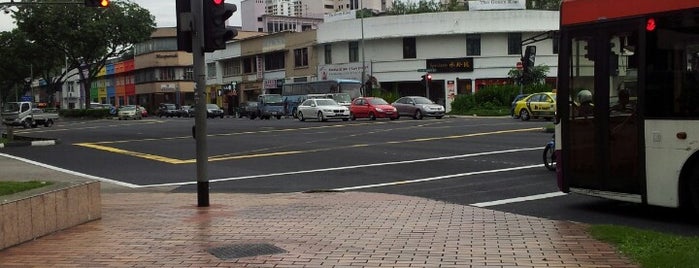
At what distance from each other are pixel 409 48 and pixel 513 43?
8502 mm

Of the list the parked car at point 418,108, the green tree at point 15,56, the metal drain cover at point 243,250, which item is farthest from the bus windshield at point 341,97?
the metal drain cover at point 243,250

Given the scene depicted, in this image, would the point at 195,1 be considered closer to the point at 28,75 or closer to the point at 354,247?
the point at 354,247

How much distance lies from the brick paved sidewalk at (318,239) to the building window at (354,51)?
170 feet

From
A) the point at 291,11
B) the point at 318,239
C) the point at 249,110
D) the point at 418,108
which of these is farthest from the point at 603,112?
the point at 291,11

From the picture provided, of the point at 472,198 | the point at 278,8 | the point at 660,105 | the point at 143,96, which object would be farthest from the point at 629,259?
the point at 278,8

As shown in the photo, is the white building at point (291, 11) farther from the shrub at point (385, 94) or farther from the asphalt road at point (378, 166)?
the asphalt road at point (378, 166)

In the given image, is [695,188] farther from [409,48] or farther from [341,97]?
[409,48]

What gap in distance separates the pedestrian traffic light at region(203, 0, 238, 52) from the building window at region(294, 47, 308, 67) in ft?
186

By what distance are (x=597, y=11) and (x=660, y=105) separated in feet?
5.25

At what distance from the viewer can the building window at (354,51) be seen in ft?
202

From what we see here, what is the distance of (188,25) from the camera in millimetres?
10008

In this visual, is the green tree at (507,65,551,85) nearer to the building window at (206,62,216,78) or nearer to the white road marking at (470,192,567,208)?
the building window at (206,62,216,78)

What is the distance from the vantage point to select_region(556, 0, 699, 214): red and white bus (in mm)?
8273

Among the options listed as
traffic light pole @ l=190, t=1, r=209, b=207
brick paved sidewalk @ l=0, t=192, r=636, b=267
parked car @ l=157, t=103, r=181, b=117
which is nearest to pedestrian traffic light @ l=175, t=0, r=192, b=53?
traffic light pole @ l=190, t=1, r=209, b=207
